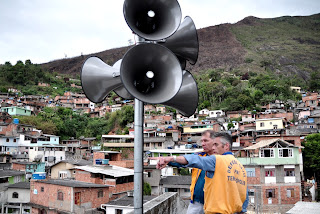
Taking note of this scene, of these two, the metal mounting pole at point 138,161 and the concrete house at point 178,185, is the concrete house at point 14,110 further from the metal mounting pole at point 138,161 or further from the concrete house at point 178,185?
the metal mounting pole at point 138,161

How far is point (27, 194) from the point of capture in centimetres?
1739

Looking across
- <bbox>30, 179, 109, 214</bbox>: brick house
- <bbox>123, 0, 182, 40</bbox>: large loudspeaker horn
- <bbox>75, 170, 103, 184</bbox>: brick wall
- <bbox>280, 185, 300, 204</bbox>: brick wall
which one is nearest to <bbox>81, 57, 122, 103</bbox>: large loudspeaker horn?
<bbox>123, 0, 182, 40</bbox>: large loudspeaker horn

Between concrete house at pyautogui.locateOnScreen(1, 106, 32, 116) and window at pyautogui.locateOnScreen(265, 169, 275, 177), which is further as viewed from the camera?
concrete house at pyautogui.locateOnScreen(1, 106, 32, 116)

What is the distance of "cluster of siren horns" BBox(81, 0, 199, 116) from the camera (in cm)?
243

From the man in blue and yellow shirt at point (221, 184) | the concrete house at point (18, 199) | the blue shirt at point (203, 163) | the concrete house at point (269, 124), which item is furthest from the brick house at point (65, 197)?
the concrete house at point (269, 124)

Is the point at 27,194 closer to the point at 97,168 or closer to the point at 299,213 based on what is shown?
the point at 97,168

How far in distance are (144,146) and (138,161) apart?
25996 mm

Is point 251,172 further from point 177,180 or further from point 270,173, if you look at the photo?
point 177,180

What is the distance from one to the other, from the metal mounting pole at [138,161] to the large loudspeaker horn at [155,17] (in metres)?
0.70

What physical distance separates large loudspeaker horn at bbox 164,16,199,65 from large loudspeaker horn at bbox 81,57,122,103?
673 millimetres

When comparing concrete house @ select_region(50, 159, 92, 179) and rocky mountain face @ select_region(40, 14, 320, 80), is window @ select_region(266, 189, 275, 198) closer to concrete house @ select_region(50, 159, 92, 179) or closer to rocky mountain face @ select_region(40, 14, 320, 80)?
concrete house @ select_region(50, 159, 92, 179)

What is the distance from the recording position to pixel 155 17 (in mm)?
2762

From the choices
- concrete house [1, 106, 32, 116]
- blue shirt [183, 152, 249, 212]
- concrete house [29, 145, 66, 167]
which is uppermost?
concrete house [1, 106, 32, 116]

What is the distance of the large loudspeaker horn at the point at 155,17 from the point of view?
2.66 metres
